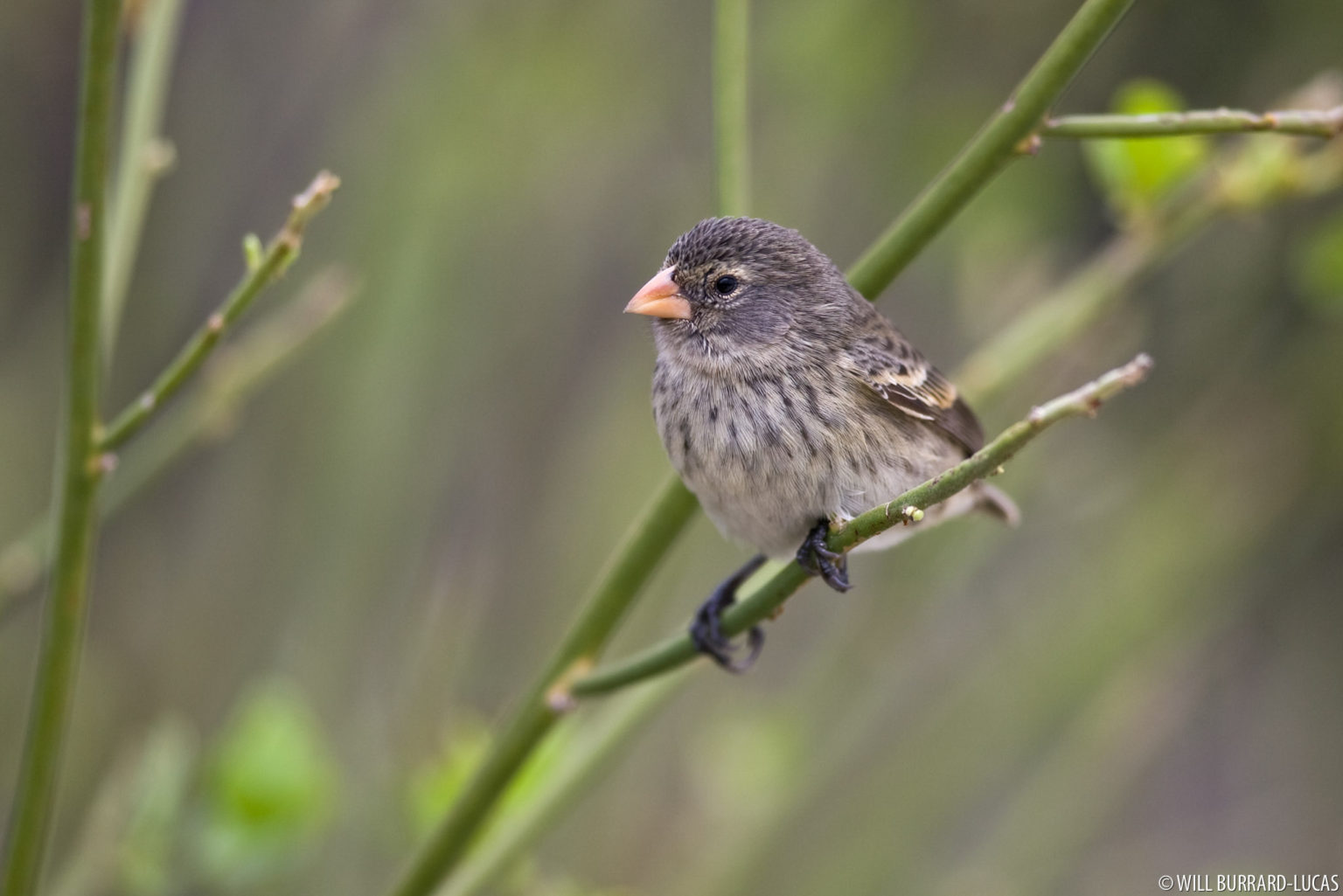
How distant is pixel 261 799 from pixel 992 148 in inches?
72.6

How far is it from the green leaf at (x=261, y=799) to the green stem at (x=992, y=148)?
1.48 meters

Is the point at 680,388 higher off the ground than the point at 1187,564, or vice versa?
the point at 680,388

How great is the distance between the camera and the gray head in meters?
2.75

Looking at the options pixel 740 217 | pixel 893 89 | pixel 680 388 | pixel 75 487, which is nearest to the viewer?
pixel 75 487

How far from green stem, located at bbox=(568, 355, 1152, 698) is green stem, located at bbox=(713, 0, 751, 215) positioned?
65 cm

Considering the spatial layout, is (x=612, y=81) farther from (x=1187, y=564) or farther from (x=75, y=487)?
(x=75, y=487)

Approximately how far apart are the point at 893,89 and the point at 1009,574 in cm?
195

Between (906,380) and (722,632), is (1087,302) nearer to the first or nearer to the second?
(906,380)

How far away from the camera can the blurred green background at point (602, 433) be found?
409 cm

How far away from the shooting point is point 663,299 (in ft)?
9.09

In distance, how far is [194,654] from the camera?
4.53 metres

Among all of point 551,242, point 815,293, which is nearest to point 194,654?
point 551,242

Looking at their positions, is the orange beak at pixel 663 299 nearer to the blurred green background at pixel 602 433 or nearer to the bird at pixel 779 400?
the bird at pixel 779 400

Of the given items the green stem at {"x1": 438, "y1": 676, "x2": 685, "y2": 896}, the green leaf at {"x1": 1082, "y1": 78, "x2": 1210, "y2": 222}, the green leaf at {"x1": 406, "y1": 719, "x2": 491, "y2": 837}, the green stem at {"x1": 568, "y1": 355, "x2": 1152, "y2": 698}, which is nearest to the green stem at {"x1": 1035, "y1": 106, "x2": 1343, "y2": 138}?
the green stem at {"x1": 568, "y1": 355, "x2": 1152, "y2": 698}
